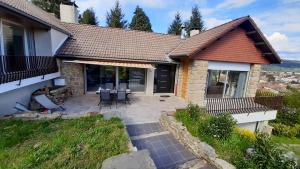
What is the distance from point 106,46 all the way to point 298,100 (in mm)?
32063

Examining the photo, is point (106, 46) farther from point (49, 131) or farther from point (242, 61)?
point (242, 61)

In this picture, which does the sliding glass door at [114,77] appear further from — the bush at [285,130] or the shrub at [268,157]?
the bush at [285,130]

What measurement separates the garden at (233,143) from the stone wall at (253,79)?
35.8ft

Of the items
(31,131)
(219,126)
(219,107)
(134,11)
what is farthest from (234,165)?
(134,11)

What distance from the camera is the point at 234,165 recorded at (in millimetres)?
6633

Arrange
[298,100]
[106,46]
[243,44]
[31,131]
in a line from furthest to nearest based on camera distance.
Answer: [298,100] < [106,46] < [243,44] < [31,131]

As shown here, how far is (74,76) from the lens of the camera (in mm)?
16109

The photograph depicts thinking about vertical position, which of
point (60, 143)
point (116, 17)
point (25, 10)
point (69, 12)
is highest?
point (116, 17)

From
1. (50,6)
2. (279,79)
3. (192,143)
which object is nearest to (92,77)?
(192,143)

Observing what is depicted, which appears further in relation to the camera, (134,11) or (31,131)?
(134,11)

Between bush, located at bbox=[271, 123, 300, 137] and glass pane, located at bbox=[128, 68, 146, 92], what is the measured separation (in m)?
18.7

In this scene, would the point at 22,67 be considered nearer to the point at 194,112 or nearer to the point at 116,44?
the point at 116,44

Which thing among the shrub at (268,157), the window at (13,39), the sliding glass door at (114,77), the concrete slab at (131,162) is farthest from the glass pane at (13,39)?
the shrub at (268,157)

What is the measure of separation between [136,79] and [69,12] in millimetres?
12242
